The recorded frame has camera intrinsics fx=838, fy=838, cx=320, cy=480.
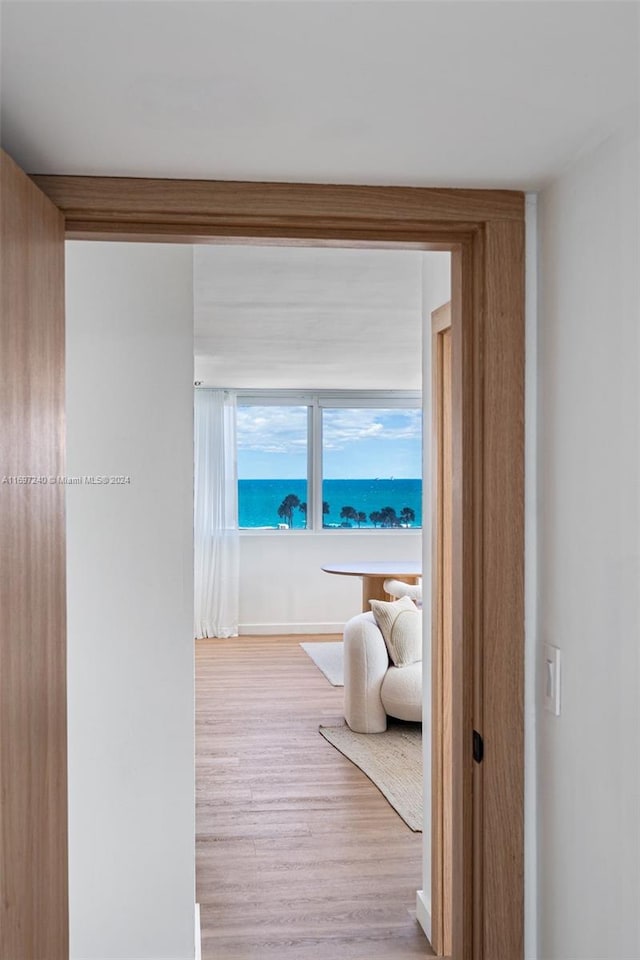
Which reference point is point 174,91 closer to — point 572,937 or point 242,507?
point 572,937

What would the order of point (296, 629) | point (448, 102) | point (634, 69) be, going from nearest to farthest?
point (634, 69), point (448, 102), point (296, 629)

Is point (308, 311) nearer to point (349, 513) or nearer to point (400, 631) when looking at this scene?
point (400, 631)

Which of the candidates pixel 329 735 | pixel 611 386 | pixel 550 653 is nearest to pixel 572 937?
pixel 550 653

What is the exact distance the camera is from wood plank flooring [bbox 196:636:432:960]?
296 cm

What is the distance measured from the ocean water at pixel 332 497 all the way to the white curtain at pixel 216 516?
47cm

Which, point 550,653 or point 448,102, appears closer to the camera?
point 448,102

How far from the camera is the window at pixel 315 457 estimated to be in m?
8.88

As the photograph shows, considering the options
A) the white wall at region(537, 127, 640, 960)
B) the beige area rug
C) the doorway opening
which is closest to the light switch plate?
the white wall at region(537, 127, 640, 960)

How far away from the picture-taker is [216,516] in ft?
27.6

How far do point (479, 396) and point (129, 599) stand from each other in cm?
135

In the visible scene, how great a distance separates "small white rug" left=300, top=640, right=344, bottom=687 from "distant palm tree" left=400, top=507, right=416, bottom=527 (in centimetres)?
165

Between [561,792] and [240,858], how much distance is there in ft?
7.64

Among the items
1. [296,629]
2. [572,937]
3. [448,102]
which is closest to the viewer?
[448,102]

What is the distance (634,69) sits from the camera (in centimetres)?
118
